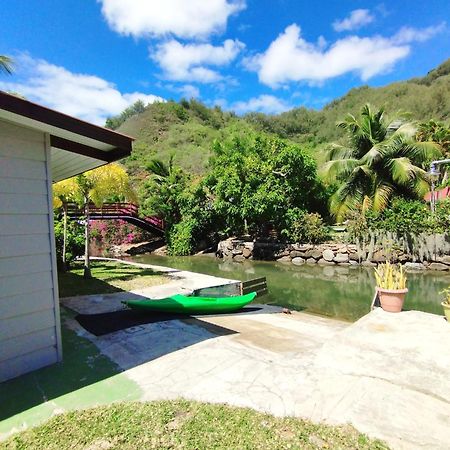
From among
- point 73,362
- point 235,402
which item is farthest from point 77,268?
point 235,402

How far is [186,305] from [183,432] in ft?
11.9

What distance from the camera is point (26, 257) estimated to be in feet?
12.0

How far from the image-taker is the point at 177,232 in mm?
20578

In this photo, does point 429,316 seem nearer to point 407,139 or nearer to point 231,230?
point 407,139

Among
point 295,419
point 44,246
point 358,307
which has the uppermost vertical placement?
point 44,246

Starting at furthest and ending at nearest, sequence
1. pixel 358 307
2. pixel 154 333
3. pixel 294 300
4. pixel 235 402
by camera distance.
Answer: pixel 294 300
pixel 358 307
pixel 154 333
pixel 235 402

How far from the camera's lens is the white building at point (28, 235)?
3523 millimetres

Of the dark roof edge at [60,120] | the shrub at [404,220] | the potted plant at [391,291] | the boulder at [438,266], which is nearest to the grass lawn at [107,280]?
the dark roof edge at [60,120]

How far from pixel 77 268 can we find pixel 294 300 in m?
7.82

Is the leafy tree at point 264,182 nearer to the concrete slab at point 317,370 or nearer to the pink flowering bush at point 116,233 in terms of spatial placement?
the pink flowering bush at point 116,233

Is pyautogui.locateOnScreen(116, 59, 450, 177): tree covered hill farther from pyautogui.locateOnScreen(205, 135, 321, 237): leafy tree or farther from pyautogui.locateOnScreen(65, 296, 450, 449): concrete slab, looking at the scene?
pyautogui.locateOnScreen(65, 296, 450, 449): concrete slab

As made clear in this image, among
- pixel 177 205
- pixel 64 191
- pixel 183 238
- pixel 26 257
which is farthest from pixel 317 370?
pixel 177 205

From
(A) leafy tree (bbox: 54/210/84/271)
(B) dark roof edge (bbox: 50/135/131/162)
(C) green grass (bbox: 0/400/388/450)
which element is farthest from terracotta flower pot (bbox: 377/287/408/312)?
(A) leafy tree (bbox: 54/210/84/271)

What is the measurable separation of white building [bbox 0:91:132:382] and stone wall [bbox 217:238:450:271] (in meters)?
12.9
